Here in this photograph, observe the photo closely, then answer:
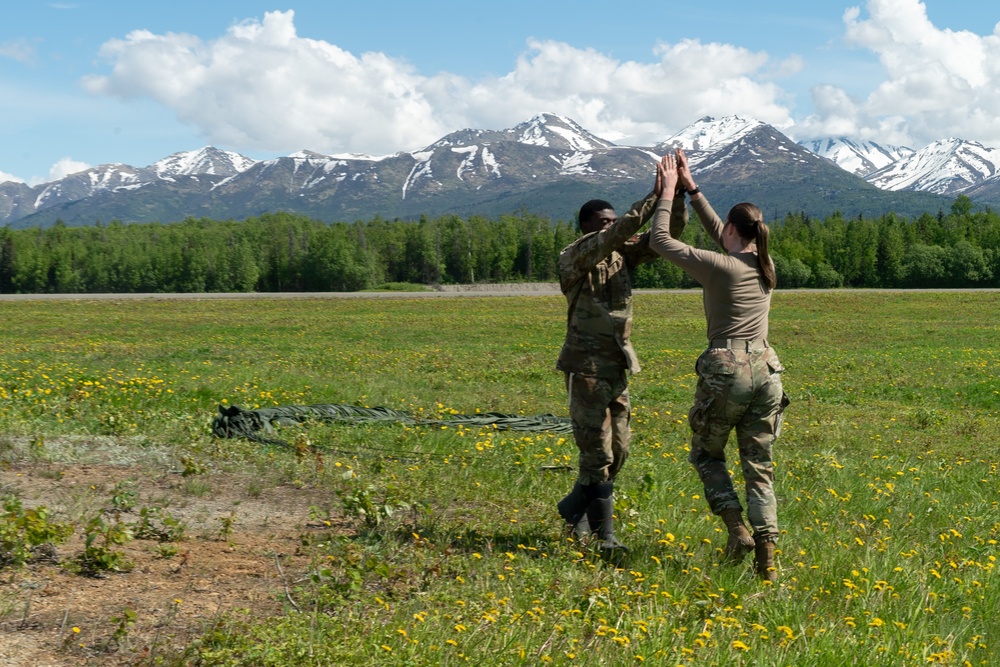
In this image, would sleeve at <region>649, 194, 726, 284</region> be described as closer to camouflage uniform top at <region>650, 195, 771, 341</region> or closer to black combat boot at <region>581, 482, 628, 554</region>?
camouflage uniform top at <region>650, 195, 771, 341</region>

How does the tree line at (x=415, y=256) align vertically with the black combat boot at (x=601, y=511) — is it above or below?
above

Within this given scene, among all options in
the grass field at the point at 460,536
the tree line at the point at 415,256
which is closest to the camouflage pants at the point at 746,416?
the grass field at the point at 460,536

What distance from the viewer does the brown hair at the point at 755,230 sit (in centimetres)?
602

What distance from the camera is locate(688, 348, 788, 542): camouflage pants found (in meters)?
5.89

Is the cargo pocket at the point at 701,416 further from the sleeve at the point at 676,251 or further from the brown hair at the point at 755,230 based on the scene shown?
the brown hair at the point at 755,230

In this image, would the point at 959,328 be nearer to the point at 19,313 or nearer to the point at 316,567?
the point at 316,567

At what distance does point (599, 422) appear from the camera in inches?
248

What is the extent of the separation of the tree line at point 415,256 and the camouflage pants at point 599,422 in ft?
369

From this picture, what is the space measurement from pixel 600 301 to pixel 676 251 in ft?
Answer: 2.37

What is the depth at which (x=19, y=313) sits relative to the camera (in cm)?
4888

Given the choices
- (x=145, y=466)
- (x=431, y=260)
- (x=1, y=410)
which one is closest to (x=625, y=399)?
(x=145, y=466)

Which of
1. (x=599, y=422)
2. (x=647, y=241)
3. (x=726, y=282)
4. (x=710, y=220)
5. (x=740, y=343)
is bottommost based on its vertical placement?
(x=599, y=422)

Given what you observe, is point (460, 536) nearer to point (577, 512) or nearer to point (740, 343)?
point (577, 512)

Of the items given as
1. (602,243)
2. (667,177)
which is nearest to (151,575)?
(602,243)
